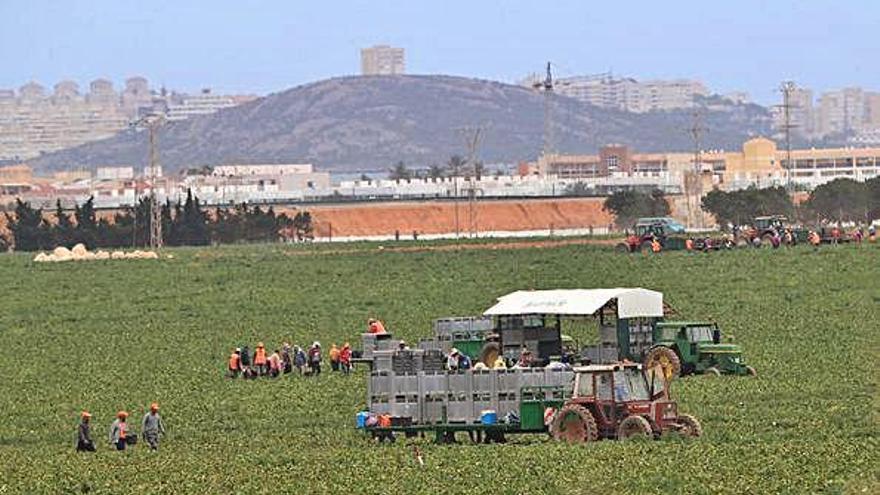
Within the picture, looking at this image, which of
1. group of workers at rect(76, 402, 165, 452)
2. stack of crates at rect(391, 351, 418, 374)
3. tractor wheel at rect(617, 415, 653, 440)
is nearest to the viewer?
tractor wheel at rect(617, 415, 653, 440)

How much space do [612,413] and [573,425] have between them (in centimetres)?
55

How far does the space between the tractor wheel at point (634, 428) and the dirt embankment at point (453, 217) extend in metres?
120

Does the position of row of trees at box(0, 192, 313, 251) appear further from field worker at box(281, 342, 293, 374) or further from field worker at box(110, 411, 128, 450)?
field worker at box(110, 411, 128, 450)

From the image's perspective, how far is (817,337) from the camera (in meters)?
46.6

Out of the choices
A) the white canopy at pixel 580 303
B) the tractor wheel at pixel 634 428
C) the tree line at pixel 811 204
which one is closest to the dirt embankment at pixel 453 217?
the tree line at pixel 811 204

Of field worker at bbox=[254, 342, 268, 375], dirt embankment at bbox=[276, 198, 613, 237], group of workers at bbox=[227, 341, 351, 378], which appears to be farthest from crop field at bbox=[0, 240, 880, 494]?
dirt embankment at bbox=[276, 198, 613, 237]

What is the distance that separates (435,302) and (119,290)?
17.1 meters

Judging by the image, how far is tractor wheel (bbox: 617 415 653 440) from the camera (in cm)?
2941

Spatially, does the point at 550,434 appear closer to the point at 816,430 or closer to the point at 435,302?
the point at 816,430

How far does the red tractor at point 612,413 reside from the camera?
29.5 m

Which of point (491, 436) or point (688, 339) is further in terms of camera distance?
point (688, 339)

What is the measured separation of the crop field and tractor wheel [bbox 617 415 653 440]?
0.40 m

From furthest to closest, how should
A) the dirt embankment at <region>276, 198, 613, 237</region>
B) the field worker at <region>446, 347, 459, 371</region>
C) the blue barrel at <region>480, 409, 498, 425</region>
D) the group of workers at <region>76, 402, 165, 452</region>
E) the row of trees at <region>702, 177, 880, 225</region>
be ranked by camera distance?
the dirt embankment at <region>276, 198, 613, 237</region>, the row of trees at <region>702, 177, 880, 225</region>, the field worker at <region>446, 347, 459, 371</region>, the group of workers at <region>76, 402, 165, 452</region>, the blue barrel at <region>480, 409, 498, 425</region>

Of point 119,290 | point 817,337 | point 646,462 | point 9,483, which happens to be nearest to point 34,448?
point 9,483
